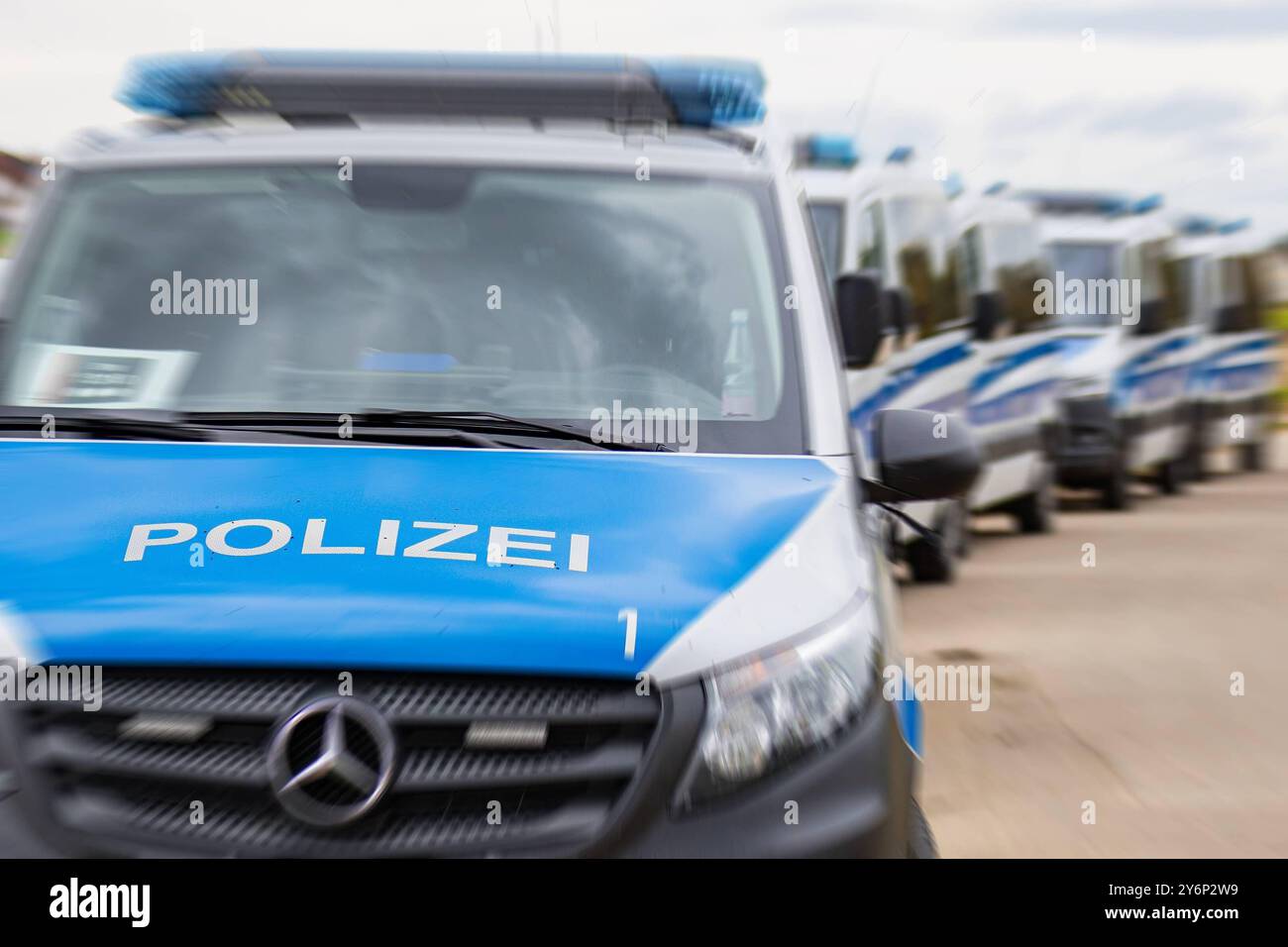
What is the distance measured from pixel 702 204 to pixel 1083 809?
2.44 meters

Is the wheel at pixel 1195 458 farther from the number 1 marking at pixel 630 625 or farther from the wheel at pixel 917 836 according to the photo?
the number 1 marking at pixel 630 625

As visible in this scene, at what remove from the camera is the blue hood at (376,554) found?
2379 mm

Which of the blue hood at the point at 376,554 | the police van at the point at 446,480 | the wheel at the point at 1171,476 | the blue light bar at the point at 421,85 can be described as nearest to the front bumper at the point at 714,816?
the police van at the point at 446,480

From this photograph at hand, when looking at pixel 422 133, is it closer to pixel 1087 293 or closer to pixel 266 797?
pixel 266 797

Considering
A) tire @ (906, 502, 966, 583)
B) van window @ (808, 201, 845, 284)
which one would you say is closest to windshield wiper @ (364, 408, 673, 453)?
A: tire @ (906, 502, 966, 583)

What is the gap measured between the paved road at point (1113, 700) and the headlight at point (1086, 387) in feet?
5.52

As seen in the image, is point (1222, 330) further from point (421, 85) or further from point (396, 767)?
point (396, 767)

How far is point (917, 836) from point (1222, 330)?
15404 millimetres

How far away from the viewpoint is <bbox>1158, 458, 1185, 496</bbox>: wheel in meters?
16.1

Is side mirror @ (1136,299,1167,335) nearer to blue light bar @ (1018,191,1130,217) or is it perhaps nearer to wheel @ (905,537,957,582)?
blue light bar @ (1018,191,1130,217)
